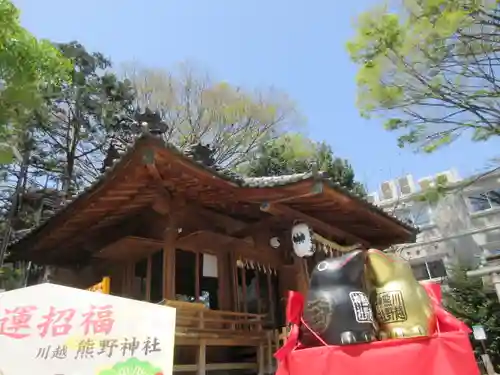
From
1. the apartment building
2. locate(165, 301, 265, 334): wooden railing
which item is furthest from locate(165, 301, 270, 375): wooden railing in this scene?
the apartment building

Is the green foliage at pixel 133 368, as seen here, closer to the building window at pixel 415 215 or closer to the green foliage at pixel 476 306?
the green foliage at pixel 476 306

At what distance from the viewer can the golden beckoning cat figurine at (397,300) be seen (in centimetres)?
400

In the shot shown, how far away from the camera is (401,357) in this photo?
3.59 m

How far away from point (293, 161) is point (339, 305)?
17105 mm

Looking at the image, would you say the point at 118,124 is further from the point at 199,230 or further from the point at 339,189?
the point at 339,189

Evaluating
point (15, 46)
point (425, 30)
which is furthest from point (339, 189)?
point (425, 30)

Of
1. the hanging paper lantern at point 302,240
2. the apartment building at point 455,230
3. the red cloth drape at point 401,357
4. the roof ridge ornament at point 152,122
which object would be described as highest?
the apartment building at point 455,230

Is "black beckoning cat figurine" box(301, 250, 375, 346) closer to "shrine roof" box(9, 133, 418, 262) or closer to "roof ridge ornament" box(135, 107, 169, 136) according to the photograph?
"shrine roof" box(9, 133, 418, 262)

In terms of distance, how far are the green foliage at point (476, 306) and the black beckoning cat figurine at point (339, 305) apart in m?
18.4

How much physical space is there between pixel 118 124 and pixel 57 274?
37.0 feet

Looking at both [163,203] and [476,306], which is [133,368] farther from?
[476,306]

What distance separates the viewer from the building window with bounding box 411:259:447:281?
26750 mm

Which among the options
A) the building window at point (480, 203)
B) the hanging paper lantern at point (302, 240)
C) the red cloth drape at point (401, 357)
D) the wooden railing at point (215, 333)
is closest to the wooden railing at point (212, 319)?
the wooden railing at point (215, 333)

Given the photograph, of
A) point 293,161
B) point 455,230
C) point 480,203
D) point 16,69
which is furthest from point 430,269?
point 16,69
